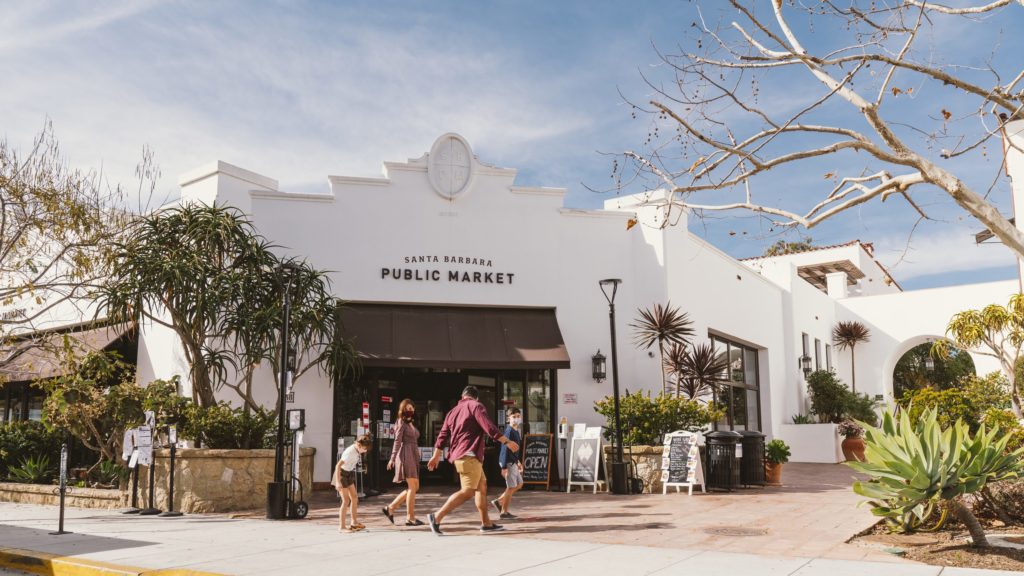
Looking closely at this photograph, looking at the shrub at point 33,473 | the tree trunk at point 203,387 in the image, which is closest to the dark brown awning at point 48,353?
the shrub at point 33,473

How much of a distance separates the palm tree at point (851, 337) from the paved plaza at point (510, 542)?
16.3m

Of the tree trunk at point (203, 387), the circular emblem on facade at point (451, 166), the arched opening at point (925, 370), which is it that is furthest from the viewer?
the arched opening at point (925, 370)

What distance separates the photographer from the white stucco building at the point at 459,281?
15.0m

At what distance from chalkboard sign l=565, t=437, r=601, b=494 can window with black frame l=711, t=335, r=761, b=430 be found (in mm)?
5544

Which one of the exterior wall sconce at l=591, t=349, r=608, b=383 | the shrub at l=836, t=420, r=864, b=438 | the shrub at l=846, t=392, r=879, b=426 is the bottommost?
the shrub at l=836, t=420, r=864, b=438

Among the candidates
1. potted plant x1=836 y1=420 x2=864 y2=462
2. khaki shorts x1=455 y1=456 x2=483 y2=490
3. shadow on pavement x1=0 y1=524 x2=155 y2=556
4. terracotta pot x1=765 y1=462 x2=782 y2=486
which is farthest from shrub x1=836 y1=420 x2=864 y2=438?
shadow on pavement x1=0 y1=524 x2=155 y2=556

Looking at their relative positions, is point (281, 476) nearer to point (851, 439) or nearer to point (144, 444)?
point (144, 444)

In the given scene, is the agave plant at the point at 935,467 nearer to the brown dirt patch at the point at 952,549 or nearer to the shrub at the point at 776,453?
the brown dirt patch at the point at 952,549

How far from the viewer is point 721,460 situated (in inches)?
541

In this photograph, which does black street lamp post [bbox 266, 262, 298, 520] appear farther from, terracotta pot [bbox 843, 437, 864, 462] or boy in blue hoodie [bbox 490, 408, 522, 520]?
terracotta pot [bbox 843, 437, 864, 462]

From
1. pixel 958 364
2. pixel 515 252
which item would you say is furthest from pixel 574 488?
pixel 958 364

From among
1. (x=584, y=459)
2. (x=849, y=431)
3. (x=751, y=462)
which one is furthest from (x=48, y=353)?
(x=849, y=431)

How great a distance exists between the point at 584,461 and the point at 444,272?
443 centimetres

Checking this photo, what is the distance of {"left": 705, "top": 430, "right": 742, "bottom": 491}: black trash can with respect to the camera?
1370 cm
